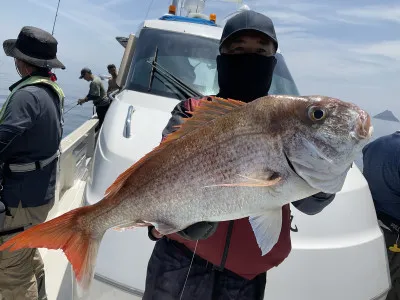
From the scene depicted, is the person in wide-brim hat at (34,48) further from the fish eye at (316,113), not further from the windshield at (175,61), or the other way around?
the fish eye at (316,113)

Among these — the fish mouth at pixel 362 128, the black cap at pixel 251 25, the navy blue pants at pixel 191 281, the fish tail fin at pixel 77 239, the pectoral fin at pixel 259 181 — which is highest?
the black cap at pixel 251 25

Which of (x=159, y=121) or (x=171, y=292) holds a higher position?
(x=159, y=121)

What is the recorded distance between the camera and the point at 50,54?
343 centimetres

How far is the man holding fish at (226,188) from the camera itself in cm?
133

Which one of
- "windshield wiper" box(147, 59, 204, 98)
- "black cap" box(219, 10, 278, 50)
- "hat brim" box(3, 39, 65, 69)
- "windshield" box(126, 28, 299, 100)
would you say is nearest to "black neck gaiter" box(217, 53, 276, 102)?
"black cap" box(219, 10, 278, 50)

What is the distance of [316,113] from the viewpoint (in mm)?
1334

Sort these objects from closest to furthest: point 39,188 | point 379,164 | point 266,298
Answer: point 266,298 → point 39,188 → point 379,164

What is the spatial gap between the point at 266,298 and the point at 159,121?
5.82ft

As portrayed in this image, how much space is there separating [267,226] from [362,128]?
53cm

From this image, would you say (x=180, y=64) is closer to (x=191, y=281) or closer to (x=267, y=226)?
(x=191, y=281)

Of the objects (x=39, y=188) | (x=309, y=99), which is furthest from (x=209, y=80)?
(x=309, y=99)

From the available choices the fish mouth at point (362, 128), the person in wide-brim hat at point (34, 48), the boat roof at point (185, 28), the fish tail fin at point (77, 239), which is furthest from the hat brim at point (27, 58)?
the fish mouth at point (362, 128)

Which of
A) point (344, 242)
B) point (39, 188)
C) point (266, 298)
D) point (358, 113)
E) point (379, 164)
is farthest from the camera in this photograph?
point (379, 164)

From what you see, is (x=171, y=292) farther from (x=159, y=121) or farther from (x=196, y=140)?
(x=159, y=121)
